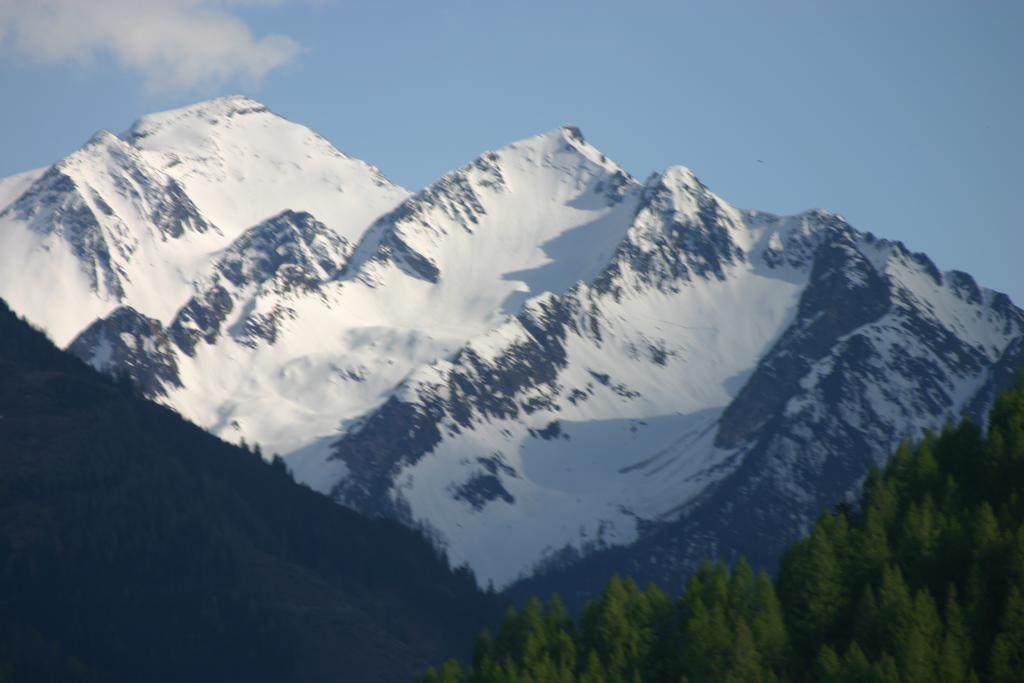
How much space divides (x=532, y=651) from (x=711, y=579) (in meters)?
16.3

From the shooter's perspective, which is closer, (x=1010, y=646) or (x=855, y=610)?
(x=1010, y=646)

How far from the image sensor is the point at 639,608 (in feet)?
547

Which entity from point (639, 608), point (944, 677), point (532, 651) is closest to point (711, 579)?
point (639, 608)

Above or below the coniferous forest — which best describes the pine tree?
below

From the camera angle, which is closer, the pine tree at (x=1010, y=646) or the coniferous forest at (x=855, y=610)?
the pine tree at (x=1010, y=646)

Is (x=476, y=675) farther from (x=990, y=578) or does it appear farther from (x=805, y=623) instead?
(x=990, y=578)

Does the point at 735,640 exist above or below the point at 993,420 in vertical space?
below

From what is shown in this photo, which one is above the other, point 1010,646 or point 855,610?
point 855,610

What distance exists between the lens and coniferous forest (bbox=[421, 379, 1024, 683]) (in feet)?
478

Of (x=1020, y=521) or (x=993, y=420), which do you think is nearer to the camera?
(x=1020, y=521)

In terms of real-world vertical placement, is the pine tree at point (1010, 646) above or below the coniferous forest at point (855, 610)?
below

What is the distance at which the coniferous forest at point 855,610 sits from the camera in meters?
146

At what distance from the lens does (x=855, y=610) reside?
155875mm

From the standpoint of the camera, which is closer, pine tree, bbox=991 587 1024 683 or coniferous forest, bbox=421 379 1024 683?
pine tree, bbox=991 587 1024 683
